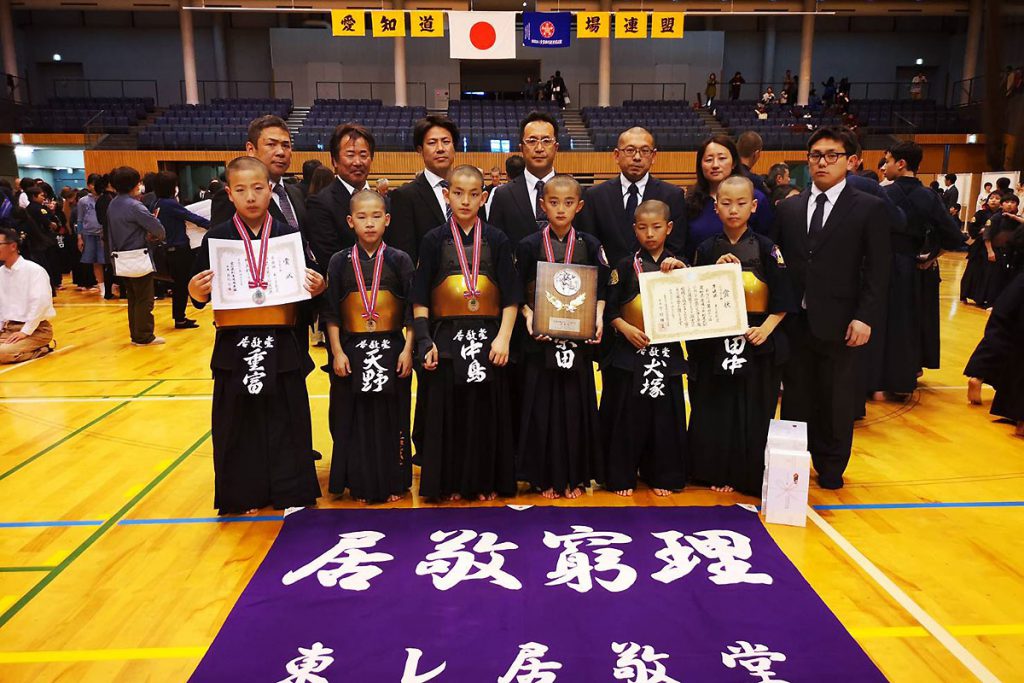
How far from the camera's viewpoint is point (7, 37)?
18984mm

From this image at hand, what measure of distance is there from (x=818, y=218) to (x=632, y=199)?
90 cm

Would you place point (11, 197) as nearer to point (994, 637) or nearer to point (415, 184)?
point (415, 184)

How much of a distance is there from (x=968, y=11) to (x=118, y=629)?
→ 2468cm

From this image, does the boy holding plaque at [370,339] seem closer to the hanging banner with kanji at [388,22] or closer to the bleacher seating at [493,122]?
the hanging banner with kanji at [388,22]

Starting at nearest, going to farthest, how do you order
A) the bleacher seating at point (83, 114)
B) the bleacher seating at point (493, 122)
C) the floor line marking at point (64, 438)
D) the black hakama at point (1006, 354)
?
1. the floor line marking at point (64, 438)
2. the black hakama at point (1006, 354)
3. the bleacher seating at point (493, 122)
4. the bleacher seating at point (83, 114)

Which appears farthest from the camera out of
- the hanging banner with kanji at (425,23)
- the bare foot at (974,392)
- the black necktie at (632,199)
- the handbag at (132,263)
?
the hanging banner with kanji at (425,23)

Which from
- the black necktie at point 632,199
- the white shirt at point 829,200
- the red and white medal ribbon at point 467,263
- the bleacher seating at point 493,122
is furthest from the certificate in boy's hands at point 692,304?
the bleacher seating at point 493,122

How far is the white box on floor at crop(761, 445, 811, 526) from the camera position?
3184 millimetres

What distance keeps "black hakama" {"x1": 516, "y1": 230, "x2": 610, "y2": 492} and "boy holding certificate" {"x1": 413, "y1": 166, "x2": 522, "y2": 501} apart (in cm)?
11

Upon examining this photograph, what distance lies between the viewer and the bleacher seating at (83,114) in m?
18.4

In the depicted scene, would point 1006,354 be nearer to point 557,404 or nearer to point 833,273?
point 833,273

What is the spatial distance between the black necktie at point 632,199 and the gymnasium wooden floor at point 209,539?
4.70 ft

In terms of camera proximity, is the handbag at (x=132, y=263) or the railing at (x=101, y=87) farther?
the railing at (x=101, y=87)

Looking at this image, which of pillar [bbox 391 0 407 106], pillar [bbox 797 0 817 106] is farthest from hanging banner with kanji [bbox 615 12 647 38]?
pillar [bbox 797 0 817 106]
